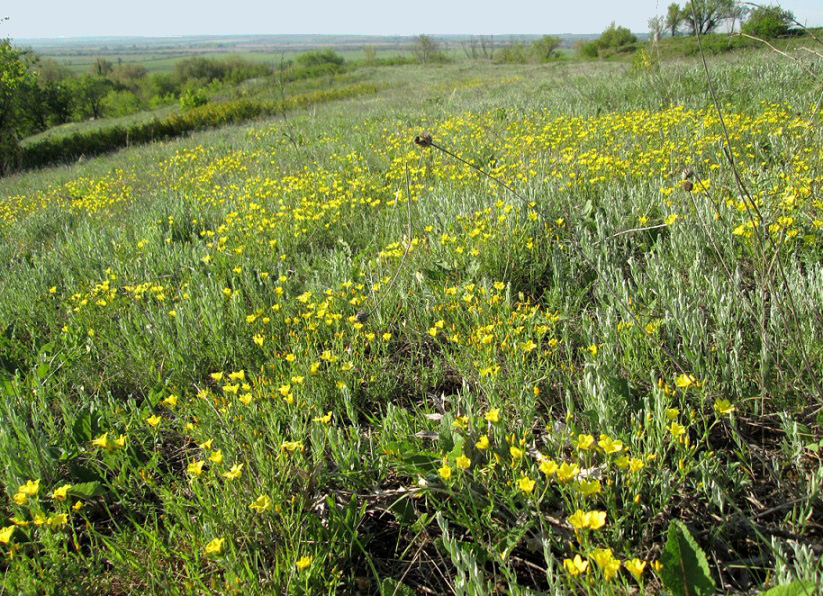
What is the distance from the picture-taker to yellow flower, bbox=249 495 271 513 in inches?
64.2

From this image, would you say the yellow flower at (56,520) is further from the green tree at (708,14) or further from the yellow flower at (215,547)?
the green tree at (708,14)

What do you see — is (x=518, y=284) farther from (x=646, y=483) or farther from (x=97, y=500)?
(x=97, y=500)

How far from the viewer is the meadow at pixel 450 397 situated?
5.12ft

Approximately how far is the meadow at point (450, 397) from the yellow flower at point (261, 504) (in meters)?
0.01

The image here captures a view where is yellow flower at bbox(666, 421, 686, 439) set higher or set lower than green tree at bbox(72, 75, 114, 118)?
lower

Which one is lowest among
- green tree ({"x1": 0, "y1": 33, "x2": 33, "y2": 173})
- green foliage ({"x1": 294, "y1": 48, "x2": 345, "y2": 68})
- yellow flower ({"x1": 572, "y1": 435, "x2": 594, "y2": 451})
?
yellow flower ({"x1": 572, "y1": 435, "x2": 594, "y2": 451})

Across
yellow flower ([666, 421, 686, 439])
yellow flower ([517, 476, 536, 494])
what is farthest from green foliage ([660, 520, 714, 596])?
yellow flower ([517, 476, 536, 494])

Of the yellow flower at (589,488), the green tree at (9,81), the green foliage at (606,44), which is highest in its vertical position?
the green foliage at (606,44)

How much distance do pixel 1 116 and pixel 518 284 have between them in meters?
34.9

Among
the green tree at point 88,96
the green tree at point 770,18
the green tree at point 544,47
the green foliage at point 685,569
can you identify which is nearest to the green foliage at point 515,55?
the green tree at point 544,47

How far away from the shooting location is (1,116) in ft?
91.4

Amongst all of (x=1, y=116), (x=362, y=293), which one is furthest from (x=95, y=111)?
(x=362, y=293)

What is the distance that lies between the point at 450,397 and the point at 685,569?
0.99m

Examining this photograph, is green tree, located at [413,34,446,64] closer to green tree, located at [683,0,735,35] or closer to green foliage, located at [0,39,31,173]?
green foliage, located at [0,39,31,173]
